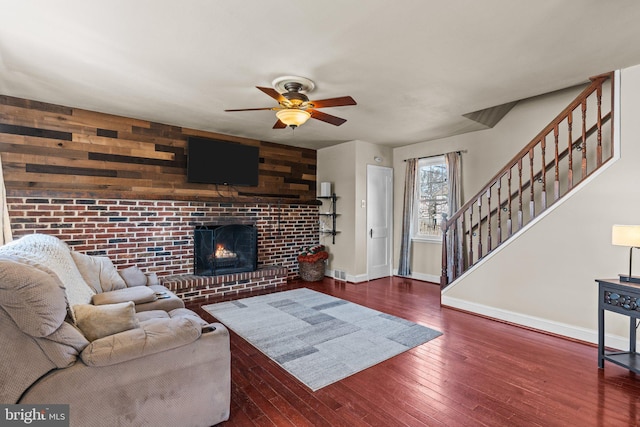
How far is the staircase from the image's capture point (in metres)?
3.20

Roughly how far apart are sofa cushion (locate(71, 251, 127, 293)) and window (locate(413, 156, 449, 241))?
191 inches

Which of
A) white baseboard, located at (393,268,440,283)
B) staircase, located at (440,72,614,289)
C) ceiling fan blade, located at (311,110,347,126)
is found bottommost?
white baseboard, located at (393,268,440,283)

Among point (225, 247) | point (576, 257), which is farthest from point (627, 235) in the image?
point (225, 247)

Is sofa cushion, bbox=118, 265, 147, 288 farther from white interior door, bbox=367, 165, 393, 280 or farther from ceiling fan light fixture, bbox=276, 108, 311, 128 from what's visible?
white interior door, bbox=367, 165, 393, 280

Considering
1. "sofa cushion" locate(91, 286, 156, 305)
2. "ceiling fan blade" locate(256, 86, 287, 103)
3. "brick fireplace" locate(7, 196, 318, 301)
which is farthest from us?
"brick fireplace" locate(7, 196, 318, 301)

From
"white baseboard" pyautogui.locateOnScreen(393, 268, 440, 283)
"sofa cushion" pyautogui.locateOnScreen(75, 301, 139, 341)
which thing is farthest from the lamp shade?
"sofa cushion" pyautogui.locateOnScreen(75, 301, 139, 341)

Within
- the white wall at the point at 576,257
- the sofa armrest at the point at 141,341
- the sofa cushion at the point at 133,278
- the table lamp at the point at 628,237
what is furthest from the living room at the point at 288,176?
the sofa cushion at the point at 133,278

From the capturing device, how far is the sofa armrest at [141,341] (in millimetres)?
1594

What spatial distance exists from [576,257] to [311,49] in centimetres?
329

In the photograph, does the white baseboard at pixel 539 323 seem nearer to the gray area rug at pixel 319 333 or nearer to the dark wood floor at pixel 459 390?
the dark wood floor at pixel 459 390

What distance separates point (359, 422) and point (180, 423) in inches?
42.1

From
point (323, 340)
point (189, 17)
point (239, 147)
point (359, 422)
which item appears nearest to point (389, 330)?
point (323, 340)

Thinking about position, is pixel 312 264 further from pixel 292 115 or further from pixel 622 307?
pixel 622 307

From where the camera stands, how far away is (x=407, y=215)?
19.6ft
